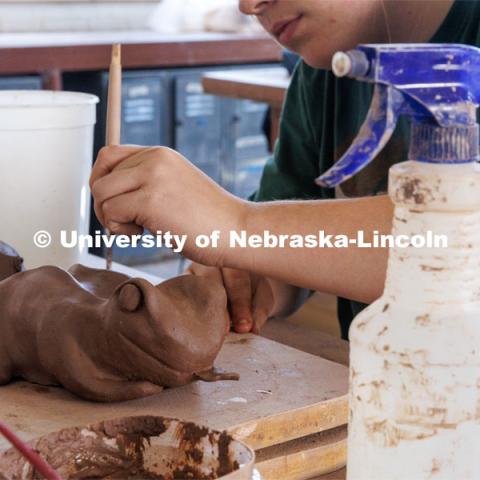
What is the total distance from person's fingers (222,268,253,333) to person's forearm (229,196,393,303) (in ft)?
0.37

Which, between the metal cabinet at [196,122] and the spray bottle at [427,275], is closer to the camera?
the spray bottle at [427,275]

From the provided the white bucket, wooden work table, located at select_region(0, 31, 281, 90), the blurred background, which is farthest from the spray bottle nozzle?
wooden work table, located at select_region(0, 31, 281, 90)

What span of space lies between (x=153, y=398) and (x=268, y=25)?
2.03 ft

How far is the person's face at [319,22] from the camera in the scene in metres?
1.30

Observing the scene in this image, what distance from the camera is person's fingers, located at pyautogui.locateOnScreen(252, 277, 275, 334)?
48.2 inches

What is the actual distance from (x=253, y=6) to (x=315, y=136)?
42 centimetres

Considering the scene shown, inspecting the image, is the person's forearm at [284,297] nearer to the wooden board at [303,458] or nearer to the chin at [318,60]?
the chin at [318,60]

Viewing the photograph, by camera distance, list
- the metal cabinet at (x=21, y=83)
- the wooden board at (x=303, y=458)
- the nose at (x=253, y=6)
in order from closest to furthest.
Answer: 1. the wooden board at (x=303, y=458)
2. the nose at (x=253, y=6)
3. the metal cabinet at (x=21, y=83)

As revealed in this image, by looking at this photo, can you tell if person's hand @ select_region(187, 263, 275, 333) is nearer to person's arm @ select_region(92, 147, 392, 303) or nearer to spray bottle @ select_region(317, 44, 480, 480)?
person's arm @ select_region(92, 147, 392, 303)

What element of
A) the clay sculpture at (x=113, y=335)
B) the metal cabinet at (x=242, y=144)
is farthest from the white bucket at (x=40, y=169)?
the metal cabinet at (x=242, y=144)

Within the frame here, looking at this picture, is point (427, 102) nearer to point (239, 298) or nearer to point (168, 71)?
point (239, 298)

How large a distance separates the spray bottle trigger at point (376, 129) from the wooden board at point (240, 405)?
0.34 m

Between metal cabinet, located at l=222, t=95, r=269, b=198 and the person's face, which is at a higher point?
the person's face

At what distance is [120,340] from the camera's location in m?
0.92
